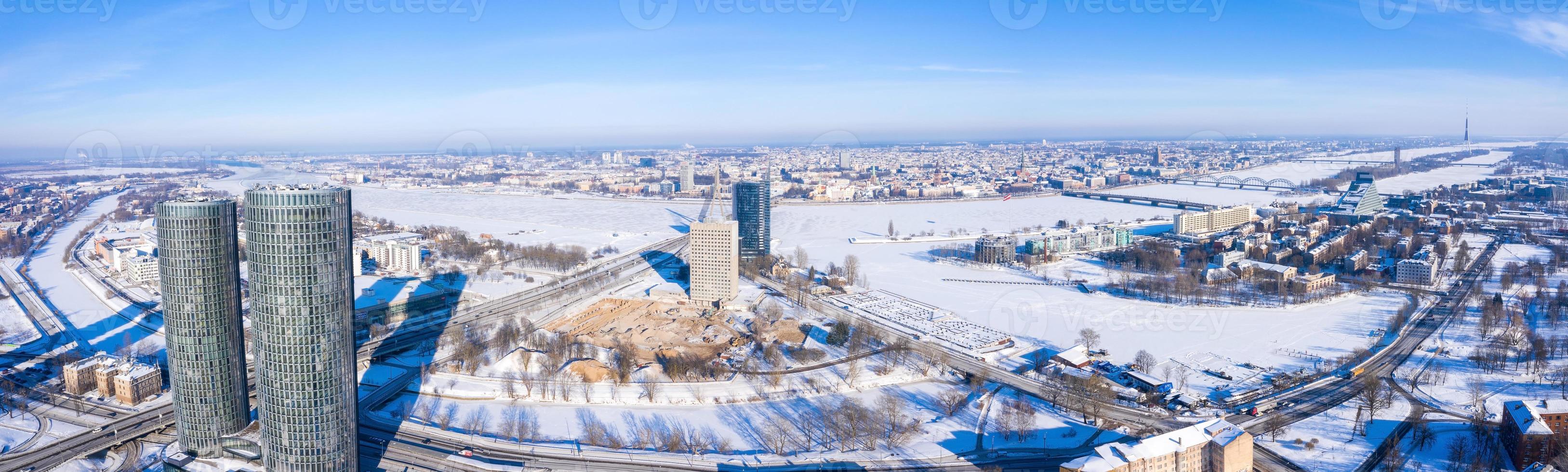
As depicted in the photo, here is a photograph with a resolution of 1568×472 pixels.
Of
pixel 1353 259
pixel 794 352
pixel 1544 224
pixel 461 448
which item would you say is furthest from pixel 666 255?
pixel 1544 224

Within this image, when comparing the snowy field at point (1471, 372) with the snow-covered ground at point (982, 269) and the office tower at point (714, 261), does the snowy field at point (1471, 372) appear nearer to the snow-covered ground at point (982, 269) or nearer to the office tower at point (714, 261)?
the snow-covered ground at point (982, 269)

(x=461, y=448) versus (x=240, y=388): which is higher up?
(x=240, y=388)

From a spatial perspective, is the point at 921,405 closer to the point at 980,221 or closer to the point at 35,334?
the point at 35,334

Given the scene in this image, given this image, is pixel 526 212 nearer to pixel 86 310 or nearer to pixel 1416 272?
pixel 86 310

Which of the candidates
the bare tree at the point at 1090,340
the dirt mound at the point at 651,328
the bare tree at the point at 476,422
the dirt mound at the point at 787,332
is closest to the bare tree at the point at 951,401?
the bare tree at the point at 1090,340

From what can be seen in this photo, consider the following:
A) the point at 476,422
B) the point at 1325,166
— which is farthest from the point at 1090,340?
the point at 1325,166

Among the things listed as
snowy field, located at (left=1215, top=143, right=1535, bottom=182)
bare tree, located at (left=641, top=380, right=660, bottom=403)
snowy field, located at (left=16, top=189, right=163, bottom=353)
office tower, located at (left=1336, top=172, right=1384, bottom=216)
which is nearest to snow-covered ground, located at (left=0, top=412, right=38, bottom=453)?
snowy field, located at (left=16, top=189, right=163, bottom=353)

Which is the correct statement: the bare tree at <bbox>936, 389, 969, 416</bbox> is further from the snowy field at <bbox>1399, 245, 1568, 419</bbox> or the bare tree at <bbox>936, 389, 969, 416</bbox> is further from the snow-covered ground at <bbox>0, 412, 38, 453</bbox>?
the snow-covered ground at <bbox>0, 412, 38, 453</bbox>
